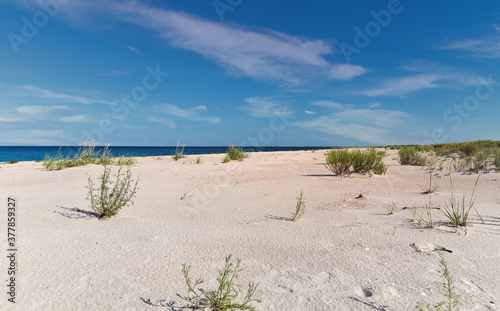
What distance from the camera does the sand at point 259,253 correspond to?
5.08 feet

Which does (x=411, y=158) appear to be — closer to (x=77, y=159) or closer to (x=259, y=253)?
(x=259, y=253)

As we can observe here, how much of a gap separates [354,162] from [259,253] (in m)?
4.87

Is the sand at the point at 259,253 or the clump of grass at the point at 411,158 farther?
the clump of grass at the point at 411,158

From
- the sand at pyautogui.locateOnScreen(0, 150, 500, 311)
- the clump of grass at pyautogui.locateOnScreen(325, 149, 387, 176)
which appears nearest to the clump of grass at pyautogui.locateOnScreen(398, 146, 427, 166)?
the clump of grass at pyautogui.locateOnScreen(325, 149, 387, 176)

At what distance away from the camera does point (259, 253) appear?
84.7 inches

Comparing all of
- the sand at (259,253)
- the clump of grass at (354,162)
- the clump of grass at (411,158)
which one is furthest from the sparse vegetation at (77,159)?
the clump of grass at (411,158)

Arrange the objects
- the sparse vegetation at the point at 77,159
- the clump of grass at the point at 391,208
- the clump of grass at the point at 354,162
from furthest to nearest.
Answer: the sparse vegetation at the point at 77,159 < the clump of grass at the point at 354,162 < the clump of grass at the point at 391,208

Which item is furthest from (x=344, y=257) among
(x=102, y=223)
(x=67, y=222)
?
(x=67, y=222)

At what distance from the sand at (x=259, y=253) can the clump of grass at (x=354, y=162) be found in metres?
2.33

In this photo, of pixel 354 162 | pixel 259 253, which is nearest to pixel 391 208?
pixel 259 253

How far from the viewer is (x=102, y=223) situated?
2.89 meters

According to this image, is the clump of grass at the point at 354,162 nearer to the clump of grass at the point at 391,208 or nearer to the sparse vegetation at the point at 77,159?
the clump of grass at the point at 391,208
